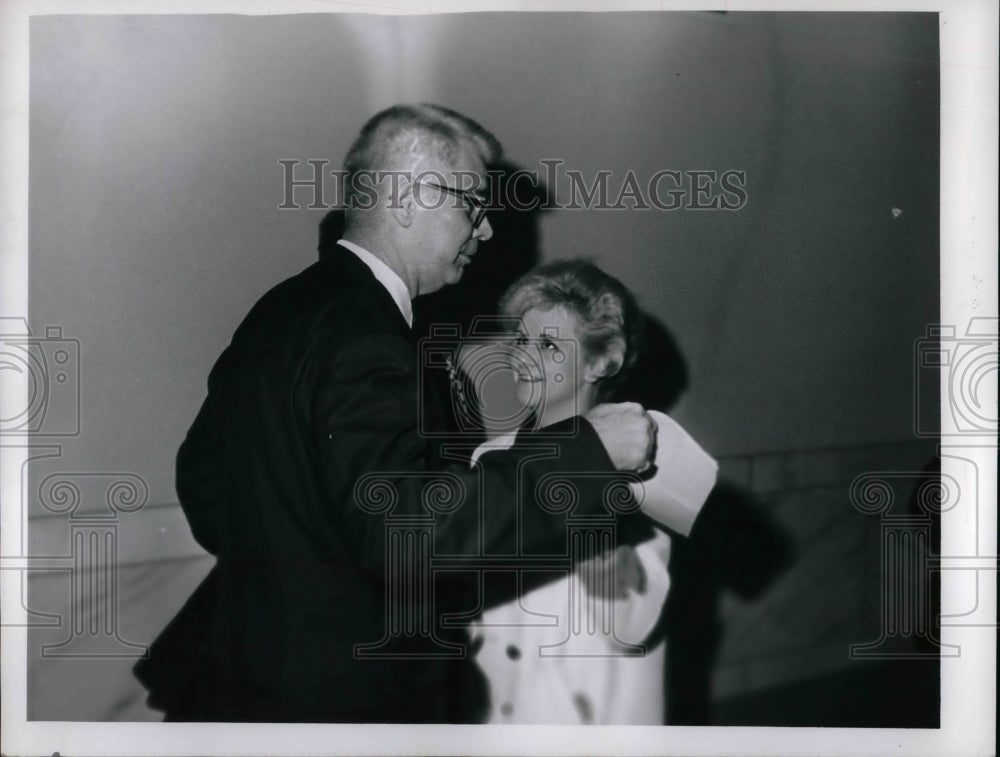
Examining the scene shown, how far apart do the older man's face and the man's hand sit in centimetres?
57

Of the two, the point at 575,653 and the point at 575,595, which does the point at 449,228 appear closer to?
the point at 575,595

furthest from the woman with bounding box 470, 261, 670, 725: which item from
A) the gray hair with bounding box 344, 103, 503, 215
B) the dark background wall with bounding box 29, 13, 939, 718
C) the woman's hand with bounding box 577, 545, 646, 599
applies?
the gray hair with bounding box 344, 103, 503, 215

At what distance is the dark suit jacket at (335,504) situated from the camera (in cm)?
237

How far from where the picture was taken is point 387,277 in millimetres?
2430

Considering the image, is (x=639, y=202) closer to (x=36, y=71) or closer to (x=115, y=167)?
(x=115, y=167)

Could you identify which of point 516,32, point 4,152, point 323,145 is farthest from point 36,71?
point 516,32

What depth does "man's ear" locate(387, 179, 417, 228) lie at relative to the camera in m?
2.42

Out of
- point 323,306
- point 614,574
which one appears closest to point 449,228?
point 323,306

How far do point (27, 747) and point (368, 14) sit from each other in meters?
2.38

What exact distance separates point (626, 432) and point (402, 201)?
0.92 m

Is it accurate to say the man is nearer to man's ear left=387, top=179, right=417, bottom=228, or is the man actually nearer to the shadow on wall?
man's ear left=387, top=179, right=417, bottom=228

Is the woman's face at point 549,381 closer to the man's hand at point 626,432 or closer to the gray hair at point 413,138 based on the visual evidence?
the man's hand at point 626,432

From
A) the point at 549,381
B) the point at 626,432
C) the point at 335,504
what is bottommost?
the point at 335,504

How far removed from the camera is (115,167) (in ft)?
8.08
